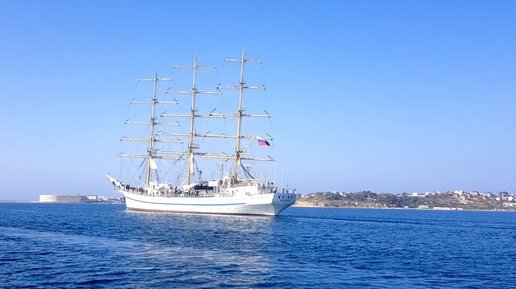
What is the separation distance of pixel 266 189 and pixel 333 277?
69466 millimetres

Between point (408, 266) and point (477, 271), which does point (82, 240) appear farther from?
point (477, 271)

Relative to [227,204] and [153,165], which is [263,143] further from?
[153,165]

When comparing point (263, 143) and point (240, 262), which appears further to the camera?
point (263, 143)

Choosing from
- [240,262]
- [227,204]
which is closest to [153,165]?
[227,204]

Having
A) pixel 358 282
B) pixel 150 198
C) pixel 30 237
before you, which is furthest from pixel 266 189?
pixel 358 282

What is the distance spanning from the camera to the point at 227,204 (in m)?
102

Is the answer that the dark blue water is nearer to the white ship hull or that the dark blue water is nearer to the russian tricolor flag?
the white ship hull

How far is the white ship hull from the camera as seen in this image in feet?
324

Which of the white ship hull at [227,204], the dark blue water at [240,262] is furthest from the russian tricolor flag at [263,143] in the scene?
the dark blue water at [240,262]

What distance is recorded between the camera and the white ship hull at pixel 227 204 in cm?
9881

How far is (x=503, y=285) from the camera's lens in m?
32.0

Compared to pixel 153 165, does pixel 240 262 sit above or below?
below

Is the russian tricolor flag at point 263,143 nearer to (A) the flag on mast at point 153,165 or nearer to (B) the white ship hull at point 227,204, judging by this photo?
(B) the white ship hull at point 227,204

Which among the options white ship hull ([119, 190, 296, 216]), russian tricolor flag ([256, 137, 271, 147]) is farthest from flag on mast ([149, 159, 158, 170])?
russian tricolor flag ([256, 137, 271, 147])
